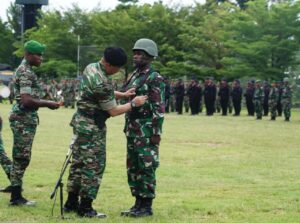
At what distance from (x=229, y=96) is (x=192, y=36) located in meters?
12.9

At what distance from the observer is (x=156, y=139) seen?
316 inches

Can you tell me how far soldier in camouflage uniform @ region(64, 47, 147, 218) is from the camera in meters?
7.47

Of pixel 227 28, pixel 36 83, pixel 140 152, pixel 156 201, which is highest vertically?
pixel 227 28

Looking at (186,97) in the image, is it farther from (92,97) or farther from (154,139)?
(92,97)

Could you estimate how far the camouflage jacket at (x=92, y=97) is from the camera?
745 centimetres

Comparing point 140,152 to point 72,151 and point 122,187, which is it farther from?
point 122,187

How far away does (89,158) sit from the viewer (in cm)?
753

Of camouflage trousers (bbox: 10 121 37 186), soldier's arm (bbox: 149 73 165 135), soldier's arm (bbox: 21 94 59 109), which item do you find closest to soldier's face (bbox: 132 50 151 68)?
soldier's arm (bbox: 149 73 165 135)

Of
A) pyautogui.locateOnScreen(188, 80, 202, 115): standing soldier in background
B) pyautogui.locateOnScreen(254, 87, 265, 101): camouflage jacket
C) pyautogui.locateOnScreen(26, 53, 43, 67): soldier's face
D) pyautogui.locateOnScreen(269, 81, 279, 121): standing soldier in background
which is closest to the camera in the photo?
pyautogui.locateOnScreen(26, 53, 43, 67): soldier's face

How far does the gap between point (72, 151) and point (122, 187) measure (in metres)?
2.66

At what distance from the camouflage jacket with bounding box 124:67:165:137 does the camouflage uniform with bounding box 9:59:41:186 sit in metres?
1.30

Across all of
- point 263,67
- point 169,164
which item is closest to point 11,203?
point 169,164

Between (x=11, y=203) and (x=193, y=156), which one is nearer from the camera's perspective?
(x=11, y=203)

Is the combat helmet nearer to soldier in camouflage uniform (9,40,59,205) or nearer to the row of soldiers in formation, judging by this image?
soldier in camouflage uniform (9,40,59,205)
